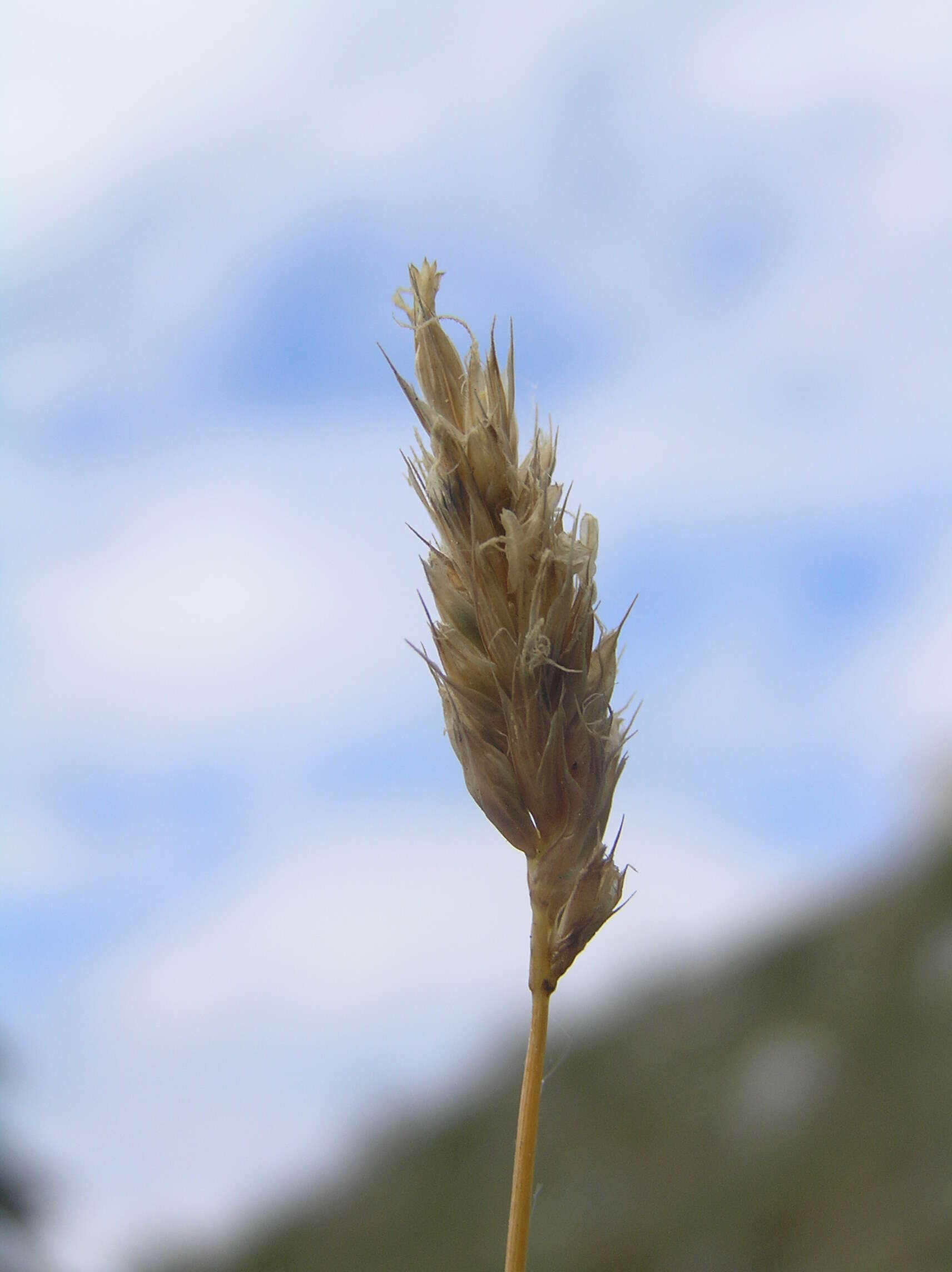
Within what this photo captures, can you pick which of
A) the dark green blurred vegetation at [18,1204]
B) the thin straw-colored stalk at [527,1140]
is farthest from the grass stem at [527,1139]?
the dark green blurred vegetation at [18,1204]

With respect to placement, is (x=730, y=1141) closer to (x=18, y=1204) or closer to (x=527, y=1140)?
(x=18, y=1204)

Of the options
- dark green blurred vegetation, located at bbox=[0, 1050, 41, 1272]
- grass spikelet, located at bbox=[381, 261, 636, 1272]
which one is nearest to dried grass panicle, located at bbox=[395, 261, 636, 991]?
grass spikelet, located at bbox=[381, 261, 636, 1272]

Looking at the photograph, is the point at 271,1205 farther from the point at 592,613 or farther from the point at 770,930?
the point at 592,613

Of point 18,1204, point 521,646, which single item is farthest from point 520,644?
point 18,1204

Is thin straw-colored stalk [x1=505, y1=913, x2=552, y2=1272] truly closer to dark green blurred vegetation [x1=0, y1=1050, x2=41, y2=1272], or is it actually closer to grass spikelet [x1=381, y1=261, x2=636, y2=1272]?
grass spikelet [x1=381, y1=261, x2=636, y2=1272]

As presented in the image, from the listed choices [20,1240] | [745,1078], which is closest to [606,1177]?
[745,1078]

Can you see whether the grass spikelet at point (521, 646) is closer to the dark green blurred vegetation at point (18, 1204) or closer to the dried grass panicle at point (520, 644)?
the dried grass panicle at point (520, 644)
